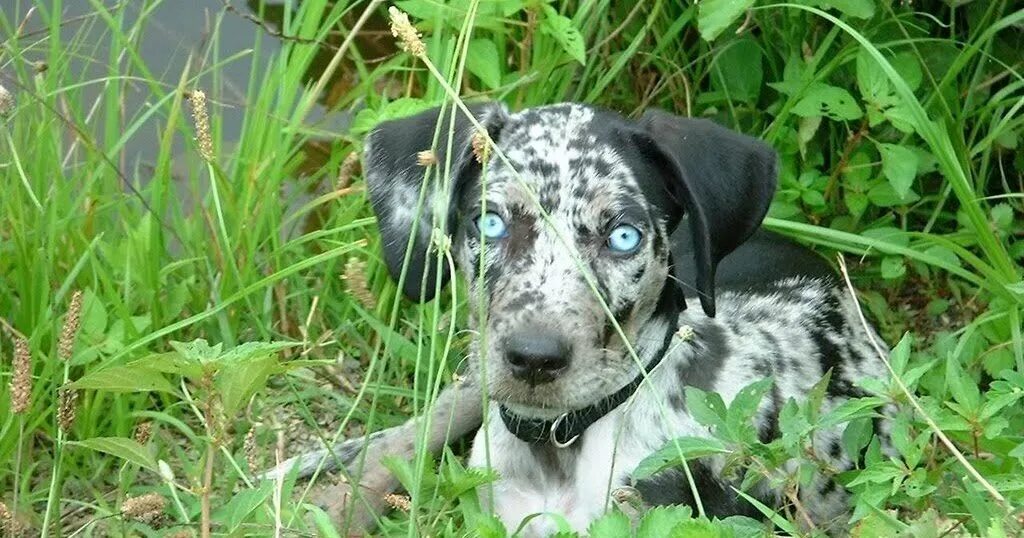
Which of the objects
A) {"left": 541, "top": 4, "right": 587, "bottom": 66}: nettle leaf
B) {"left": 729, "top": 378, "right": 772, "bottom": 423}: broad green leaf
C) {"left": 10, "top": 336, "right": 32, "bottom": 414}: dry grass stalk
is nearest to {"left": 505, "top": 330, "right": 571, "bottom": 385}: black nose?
{"left": 729, "top": 378, "right": 772, "bottom": 423}: broad green leaf

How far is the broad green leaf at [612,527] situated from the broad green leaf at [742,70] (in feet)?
9.33

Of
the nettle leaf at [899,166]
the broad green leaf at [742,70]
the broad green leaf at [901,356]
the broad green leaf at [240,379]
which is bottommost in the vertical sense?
the nettle leaf at [899,166]

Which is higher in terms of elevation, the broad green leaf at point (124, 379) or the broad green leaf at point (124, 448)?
the broad green leaf at point (124, 379)

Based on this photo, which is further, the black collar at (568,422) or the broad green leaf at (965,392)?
the black collar at (568,422)

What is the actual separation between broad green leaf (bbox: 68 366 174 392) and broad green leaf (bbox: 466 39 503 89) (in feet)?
7.82

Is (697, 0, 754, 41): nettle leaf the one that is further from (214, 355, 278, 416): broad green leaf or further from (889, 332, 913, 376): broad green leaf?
(214, 355, 278, 416): broad green leaf

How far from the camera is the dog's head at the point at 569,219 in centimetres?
377

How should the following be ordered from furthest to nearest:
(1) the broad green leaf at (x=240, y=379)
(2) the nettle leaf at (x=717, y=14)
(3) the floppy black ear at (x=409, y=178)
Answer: (2) the nettle leaf at (x=717, y=14) → (3) the floppy black ear at (x=409, y=178) → (1) the broad green leaf at (x=240, y=379)

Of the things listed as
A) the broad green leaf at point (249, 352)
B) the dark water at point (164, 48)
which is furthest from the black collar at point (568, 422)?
the dark water at point (164, 48)

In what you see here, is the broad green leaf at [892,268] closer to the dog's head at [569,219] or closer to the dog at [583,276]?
the dog at [583,276]

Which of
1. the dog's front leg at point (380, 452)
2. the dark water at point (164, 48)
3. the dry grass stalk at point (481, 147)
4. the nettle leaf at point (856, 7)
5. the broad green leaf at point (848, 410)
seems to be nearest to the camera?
the dry grass stalk at point (481, 147)

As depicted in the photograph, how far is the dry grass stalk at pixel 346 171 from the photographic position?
211 inches

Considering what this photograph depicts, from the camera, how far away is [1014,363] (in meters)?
4.93

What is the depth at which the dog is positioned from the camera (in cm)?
379
